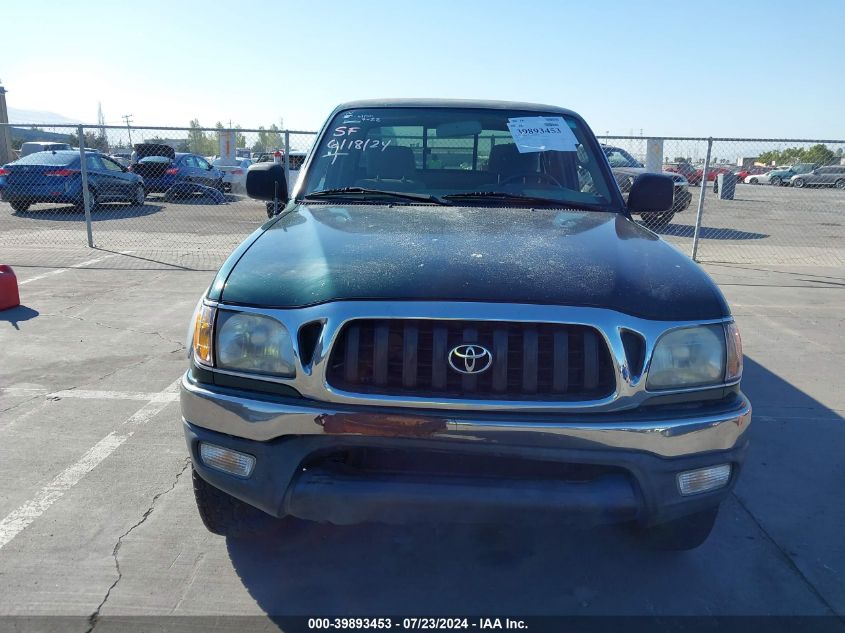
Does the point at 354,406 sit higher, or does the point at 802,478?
the point at 354,406

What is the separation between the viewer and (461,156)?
3855 millimetres

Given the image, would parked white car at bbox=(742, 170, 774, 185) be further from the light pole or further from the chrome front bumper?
the chrome front bumper

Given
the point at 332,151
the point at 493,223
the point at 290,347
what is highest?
the point at 332,151

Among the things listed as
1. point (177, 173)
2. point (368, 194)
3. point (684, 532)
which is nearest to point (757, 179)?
point (177, 173)

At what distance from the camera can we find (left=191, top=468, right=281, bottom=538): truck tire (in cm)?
262

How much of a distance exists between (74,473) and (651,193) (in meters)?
3.40

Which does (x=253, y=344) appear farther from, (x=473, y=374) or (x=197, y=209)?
(x=197, y=209)

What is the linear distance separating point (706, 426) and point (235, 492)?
160 cm

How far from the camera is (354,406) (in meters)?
2.20

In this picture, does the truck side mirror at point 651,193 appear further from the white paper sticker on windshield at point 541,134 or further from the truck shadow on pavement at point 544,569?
the truck shadow on pavement at point 544,569

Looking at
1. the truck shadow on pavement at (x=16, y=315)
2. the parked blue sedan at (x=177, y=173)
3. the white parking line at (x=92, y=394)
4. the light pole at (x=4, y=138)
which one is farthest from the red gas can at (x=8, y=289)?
the light pole at (x=4, y=138)

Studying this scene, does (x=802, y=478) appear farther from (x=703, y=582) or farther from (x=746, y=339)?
(x=746, y=339)

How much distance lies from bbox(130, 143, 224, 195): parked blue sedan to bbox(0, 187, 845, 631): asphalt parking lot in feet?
52.7

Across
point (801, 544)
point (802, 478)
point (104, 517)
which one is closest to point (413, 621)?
point (104, 517)
